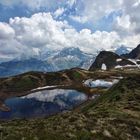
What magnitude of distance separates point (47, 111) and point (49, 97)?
3951 cm

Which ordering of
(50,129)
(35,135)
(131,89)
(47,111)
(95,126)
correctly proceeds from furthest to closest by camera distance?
(47,111) → (131,89) → (95,126) → (50,129) → (35,135)

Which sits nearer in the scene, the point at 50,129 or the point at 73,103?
the point at 50,129

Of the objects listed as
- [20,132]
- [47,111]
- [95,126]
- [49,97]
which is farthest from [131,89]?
[49,97]

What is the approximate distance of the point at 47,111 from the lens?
143m

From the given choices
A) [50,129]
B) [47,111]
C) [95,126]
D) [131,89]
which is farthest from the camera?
[47,111]

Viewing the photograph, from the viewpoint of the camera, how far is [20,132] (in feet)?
99.7

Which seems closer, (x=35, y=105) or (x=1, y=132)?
(x=1, y=132)

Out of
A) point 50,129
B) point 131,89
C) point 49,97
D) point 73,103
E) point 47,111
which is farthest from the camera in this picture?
point 49,97

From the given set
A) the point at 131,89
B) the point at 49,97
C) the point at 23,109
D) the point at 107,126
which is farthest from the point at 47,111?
the point at 107,126

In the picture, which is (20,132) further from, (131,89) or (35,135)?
(131,89)

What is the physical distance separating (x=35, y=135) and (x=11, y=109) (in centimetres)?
12440

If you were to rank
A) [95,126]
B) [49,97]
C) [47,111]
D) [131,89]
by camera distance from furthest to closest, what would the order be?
[49,97], [47,111], [131,89], [95,126]

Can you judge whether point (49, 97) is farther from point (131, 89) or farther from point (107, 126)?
point (107, 126)

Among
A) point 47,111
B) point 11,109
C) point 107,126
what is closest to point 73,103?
point 47,111
